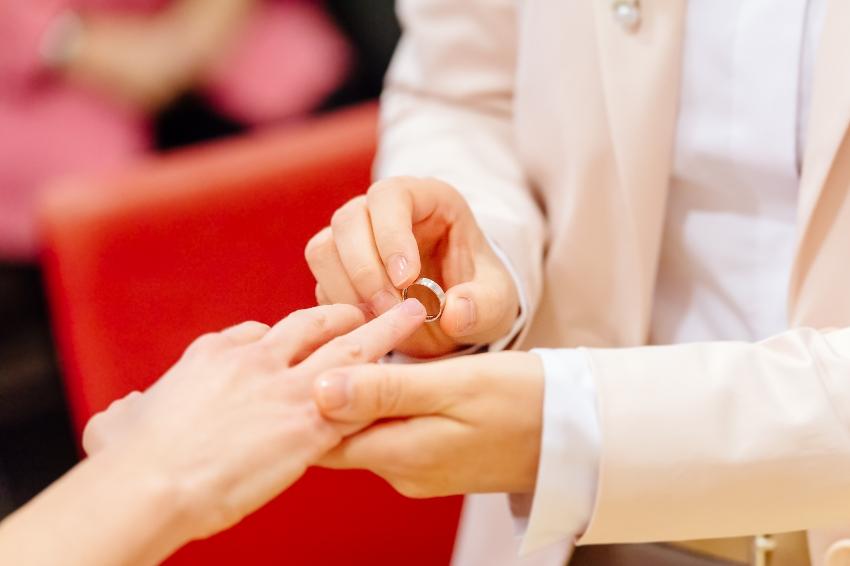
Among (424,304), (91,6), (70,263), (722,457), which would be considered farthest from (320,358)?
(91,6)

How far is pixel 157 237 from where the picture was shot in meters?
0.69

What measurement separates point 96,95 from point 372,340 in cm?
93

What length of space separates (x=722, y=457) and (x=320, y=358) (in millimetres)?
203

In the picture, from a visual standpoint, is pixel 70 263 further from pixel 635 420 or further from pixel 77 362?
pixel 635 420

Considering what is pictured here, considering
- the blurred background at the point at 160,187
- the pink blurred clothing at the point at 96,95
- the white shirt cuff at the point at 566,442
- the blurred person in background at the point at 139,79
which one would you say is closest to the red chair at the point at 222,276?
the blurred background at the point at 160,187

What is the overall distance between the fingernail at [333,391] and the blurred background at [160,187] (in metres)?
0.05

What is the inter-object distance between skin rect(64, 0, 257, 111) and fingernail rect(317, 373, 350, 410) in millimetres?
947

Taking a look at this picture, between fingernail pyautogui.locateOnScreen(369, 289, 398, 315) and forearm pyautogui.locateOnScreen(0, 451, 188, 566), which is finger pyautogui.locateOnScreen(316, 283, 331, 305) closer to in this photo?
fingernail pyautogui.locateOnScreen(369, 289, 398, 315)

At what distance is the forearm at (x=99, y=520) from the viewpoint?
0.37 m

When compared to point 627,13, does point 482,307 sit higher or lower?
lower

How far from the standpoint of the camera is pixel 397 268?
504mm

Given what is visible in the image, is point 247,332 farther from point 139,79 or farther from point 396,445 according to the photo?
point 139,79

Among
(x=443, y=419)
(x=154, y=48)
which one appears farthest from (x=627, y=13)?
(x=154, y=48)

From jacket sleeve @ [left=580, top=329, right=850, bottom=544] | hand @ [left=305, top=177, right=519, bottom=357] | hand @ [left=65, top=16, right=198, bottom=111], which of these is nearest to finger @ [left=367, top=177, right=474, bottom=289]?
hand @ [left=305, top=177, right=519, bottom=357]
